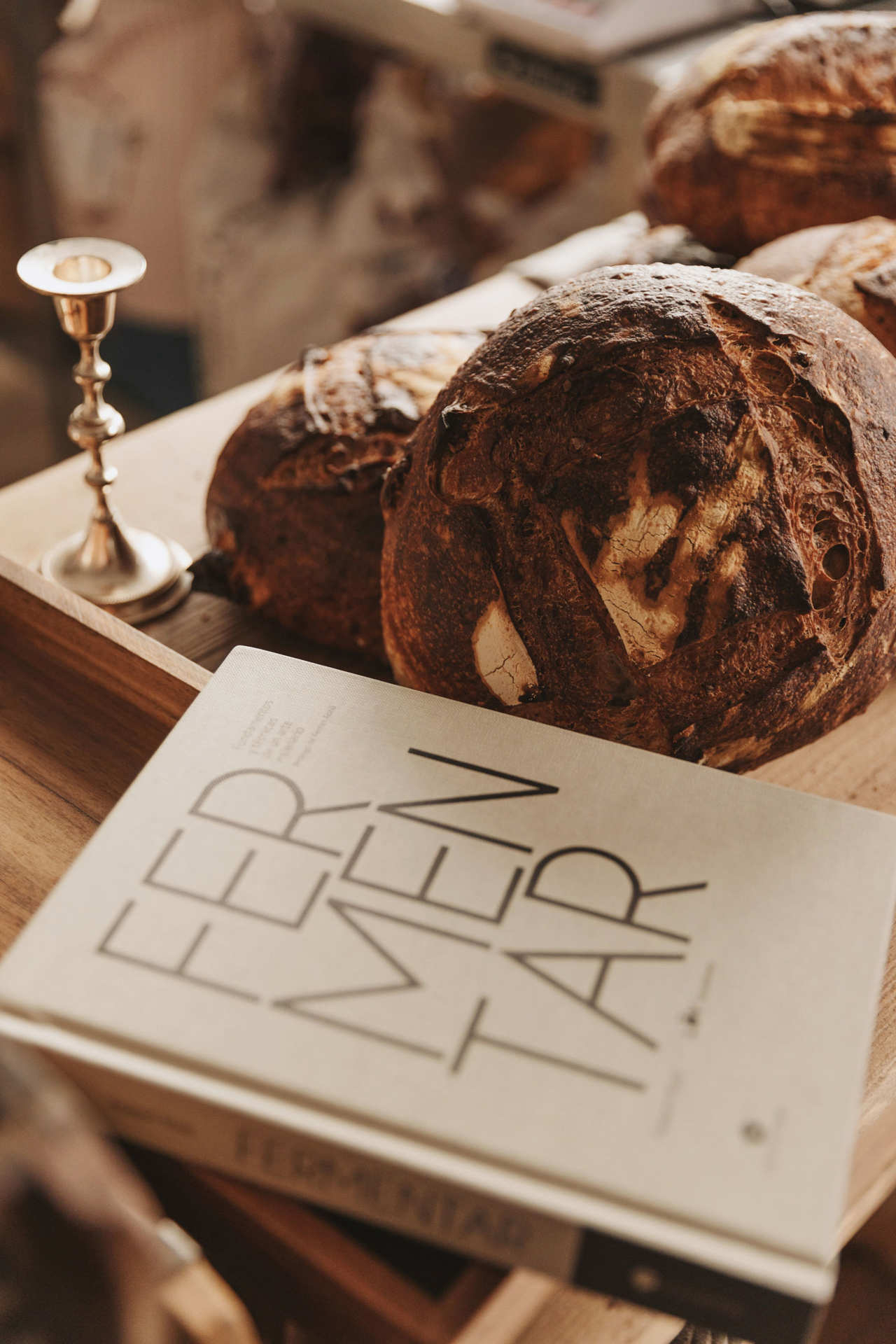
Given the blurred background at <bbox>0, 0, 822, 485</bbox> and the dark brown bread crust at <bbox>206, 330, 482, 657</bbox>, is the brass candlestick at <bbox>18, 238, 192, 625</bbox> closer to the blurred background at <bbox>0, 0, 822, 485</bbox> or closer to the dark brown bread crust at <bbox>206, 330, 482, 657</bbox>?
the dark brown bread crust at <bbox>206, 330, 482, 657</bbox>

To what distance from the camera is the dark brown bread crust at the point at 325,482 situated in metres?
0.96

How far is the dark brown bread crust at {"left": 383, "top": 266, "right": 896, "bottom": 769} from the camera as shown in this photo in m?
0.70

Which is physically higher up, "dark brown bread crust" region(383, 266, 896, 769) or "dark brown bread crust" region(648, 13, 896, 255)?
"dark brown bread crust" region(648, 13, 896, 255)

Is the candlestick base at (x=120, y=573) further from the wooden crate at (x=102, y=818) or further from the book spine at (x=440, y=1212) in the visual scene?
the book spine at (x=440, y=1212)

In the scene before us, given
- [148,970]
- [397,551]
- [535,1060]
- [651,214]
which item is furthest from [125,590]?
[651,214]

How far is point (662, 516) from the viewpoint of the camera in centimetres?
70

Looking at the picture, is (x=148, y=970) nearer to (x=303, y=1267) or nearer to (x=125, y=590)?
(x=303, y=1267)

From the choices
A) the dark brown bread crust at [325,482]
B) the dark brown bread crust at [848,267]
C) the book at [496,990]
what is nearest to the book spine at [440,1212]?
the book at [496,990]

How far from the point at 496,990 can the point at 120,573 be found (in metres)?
0.67

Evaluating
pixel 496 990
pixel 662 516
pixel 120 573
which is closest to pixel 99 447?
pixel 120 573

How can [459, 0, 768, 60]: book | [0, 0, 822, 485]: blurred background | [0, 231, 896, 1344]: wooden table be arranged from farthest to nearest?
[0, 0, 822, 485]: blurred background, [459, 0, 768, 60]: book, [0, 231, 896, 1344]: wooden table

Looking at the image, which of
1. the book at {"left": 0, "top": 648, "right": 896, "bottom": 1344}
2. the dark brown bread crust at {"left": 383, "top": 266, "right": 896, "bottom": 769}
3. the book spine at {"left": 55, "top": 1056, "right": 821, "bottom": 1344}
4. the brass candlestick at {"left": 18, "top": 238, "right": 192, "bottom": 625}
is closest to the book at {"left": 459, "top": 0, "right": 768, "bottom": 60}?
the brass candlestick at {"left": 18, "top": 238, "right": 192, "bottom": 625}

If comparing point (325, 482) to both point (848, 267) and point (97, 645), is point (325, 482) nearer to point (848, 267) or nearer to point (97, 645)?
point (97, 645)

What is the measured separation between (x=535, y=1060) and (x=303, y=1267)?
0.49ft
